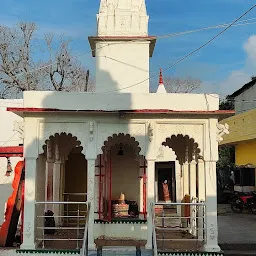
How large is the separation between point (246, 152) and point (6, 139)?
1428 centimetres

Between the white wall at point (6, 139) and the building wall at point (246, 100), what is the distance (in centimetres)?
1658

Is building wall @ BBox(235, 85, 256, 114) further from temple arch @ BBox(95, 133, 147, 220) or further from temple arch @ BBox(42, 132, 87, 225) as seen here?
temple arch @ BBox(95, 133, 147, 220)

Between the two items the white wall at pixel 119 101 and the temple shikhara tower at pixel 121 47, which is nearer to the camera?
the white wall at pixel 119 101

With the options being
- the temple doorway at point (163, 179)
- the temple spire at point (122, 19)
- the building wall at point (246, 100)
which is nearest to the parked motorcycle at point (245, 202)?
the temple doorway at point (163, 179)

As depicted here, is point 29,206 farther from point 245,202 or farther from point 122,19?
point 245,202

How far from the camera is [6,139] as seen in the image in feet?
56.5

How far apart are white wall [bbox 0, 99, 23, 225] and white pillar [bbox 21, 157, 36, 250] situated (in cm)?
720

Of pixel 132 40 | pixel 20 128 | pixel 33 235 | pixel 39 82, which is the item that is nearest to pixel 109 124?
pixel 20 128

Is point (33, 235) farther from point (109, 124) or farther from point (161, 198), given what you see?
point (161, 198)

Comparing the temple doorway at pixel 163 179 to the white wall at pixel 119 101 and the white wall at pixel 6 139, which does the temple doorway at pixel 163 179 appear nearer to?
the white wall at pixel 6 139

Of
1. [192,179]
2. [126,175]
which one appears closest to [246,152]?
[192,179]

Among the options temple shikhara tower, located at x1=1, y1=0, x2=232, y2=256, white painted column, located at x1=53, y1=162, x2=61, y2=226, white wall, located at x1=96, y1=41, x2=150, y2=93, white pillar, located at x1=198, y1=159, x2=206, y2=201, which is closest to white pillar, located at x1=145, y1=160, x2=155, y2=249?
temple shikhara tower, located at x1=1, y1=0, x2=232, y2=256

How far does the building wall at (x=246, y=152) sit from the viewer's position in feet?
80.0

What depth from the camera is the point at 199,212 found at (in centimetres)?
1084
